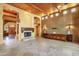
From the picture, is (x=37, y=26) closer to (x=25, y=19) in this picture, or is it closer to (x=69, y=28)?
(x=25, y=19)

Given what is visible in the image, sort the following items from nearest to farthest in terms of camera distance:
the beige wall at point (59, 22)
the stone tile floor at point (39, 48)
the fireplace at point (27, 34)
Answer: the stone tile floor at point (39, 48)
the beige wall at point (59, 22)
the fireplace at point (27, 34)

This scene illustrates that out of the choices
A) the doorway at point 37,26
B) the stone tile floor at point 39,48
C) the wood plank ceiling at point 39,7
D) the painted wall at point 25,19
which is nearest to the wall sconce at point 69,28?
the stone tile floor at point 39,48

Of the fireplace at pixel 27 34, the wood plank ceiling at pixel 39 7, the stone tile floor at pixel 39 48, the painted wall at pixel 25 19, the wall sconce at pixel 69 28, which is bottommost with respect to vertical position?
the stone tile floor at pixel 39 48

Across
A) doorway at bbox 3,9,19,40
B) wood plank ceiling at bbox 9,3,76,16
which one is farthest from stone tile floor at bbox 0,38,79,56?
wood plank ceiling at bbox 9,3,76,16

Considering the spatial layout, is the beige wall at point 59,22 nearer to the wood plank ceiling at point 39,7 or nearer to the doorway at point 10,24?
the wood plank ceiling at point 39,7

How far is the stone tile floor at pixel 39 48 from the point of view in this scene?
9.25 feet

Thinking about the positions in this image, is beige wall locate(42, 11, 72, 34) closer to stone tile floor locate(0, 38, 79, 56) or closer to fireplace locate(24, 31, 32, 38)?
stone tile floor locate(0, 38, 79, 56)

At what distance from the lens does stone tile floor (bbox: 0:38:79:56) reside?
282cm

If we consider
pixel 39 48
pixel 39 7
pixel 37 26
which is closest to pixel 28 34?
pixel 37 26

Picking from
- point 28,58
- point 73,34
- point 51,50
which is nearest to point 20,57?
point 28,58

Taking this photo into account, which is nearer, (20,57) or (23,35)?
(20,57)

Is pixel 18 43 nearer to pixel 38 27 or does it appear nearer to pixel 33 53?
pixel 33 53

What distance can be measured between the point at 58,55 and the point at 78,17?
107 centimetres

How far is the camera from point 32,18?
3.12m
